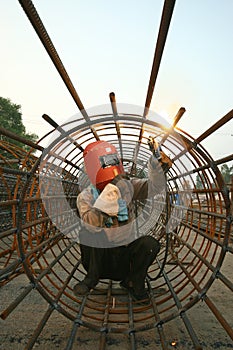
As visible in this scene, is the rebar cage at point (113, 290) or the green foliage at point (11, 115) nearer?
the rebar cage at point (113, 290)

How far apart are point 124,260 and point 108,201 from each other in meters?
0.66

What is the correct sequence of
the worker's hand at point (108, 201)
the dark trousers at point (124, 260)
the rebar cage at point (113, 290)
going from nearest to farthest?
the rebar cage at point (113, 290)
the worker's hand at point (108, 201)
the dark trousers at point (124, 260)

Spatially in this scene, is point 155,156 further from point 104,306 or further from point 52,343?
point 52,343

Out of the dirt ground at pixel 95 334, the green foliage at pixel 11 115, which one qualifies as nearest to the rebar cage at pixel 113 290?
the dirt ground at pixel 95 334

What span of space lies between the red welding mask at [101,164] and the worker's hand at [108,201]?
6.3 inches

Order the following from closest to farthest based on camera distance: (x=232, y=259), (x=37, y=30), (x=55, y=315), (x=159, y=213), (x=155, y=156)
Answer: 1. (x=37, y=30)
2. (x=55, y=315)
3. (x=155, y=156)
4. (x=232, y=259)
5. (x=159, y=213)

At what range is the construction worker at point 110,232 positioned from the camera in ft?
8.27

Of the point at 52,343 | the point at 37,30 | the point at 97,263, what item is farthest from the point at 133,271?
the point at 37,30

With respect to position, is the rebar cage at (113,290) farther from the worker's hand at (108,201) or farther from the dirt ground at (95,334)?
the worker's hand at (108,201)

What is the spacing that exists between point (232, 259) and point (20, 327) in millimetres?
3224

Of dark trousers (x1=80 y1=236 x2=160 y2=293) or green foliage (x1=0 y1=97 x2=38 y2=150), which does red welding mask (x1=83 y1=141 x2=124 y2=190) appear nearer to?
dark trousers (x1=80 y1=236 x2=160 y2=293)

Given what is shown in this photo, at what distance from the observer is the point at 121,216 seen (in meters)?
2.63

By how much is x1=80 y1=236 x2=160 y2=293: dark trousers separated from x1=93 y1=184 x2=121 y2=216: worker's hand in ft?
1.26

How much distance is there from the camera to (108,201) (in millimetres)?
2449
